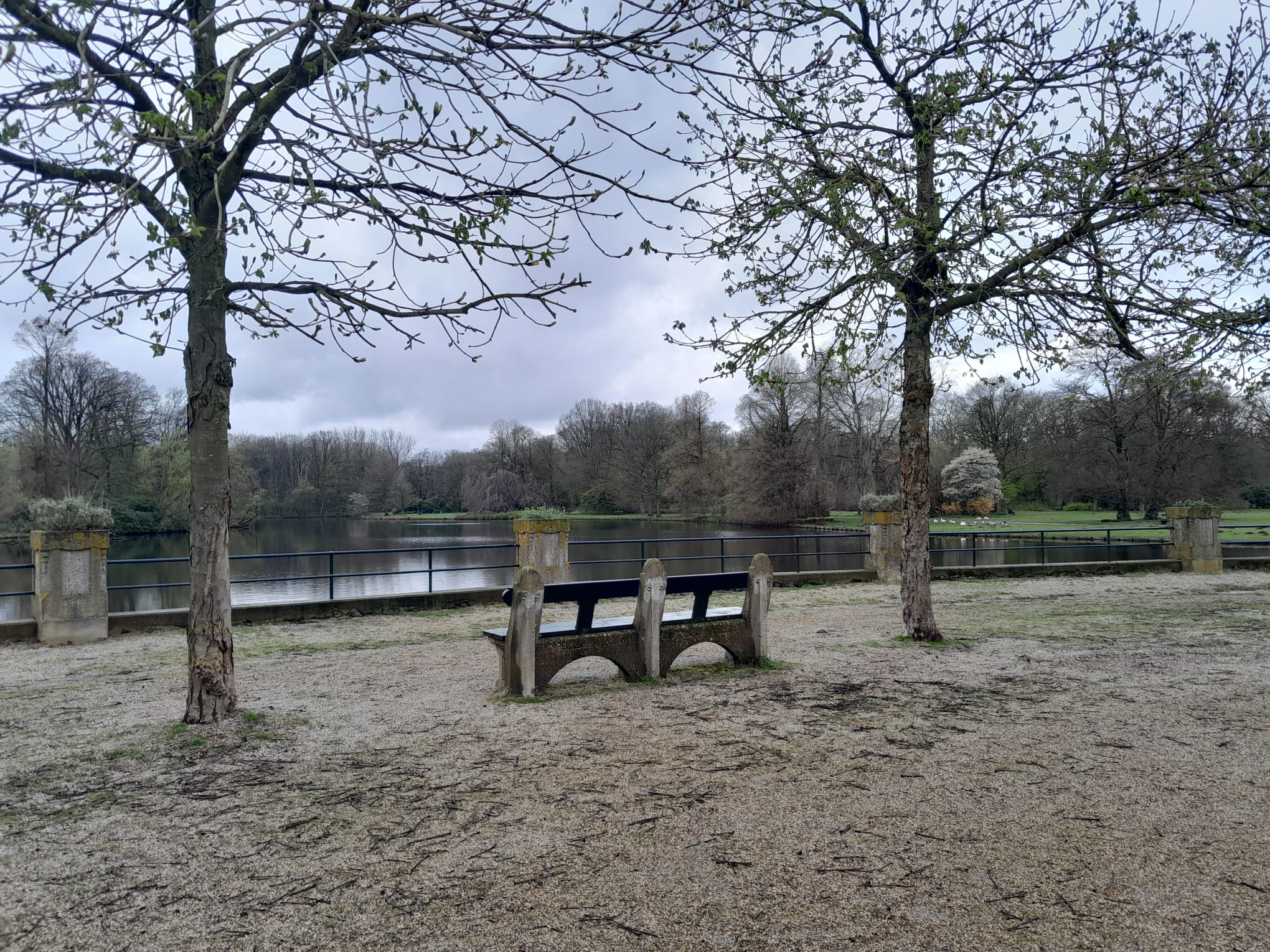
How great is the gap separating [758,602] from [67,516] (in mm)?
7052

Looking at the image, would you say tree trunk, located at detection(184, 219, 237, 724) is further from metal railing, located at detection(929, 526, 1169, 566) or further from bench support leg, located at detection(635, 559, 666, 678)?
metal railing, located at detection(929, 526, 1169, 566)

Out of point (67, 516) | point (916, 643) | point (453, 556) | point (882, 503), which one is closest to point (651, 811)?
point (916, 643)

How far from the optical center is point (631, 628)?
6105 mm

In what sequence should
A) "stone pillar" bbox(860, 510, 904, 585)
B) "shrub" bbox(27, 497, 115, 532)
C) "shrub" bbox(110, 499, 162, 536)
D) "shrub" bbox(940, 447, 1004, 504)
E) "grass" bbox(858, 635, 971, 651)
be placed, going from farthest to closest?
"shrub" bbox(940, 447, 1004, 504) < "shrub" bbox(110, 499, 162, 536) < "stone pillar" bbox(860, 510, 904, 585) < "shrub" bbox(27, 497, 115, 532) < "grass" bbox(858, 635, 971, 651)

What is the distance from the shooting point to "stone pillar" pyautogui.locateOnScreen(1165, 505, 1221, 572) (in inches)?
638

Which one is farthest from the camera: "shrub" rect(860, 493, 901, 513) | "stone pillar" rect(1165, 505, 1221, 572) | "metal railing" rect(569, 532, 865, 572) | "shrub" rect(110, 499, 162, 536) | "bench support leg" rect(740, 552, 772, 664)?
"shrub" rect(110, 499, 162, 536)

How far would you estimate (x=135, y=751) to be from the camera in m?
4.42

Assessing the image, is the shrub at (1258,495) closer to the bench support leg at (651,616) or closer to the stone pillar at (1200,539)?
the stone pillar at (1200,539)

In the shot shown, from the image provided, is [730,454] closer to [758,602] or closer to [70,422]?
[70,422]

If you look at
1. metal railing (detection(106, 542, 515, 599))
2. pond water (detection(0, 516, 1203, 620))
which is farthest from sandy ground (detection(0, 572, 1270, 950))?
pond water (detection(0, 516, 1203, 620))

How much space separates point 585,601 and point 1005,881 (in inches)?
136

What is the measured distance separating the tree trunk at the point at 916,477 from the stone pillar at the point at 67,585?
8.12 meters

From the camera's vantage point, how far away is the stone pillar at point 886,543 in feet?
47.2

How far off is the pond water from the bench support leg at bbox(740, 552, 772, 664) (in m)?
2.89
